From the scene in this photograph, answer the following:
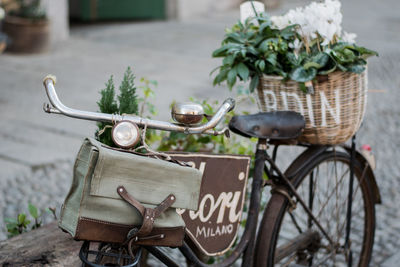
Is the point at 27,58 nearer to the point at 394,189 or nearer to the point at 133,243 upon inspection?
the point at 394,189

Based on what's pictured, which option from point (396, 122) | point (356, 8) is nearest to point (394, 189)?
point (396, 122)

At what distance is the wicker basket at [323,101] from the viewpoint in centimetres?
232

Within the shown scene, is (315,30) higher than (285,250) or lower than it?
higher

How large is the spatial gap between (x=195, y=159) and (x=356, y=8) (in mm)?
14850

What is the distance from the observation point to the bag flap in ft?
4.83

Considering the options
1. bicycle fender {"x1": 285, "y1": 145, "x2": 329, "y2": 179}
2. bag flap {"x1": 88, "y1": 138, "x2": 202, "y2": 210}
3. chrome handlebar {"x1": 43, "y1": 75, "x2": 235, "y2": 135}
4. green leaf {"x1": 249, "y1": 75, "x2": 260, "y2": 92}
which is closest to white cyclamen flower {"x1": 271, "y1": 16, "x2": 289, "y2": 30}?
green leaf {"x1": 249, "y1": 75, "x2": 260, "y2": 92}

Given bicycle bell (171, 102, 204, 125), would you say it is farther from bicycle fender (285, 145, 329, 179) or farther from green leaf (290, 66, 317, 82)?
bicycle fender (285, 145, 329, 179)

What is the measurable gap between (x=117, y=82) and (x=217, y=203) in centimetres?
518

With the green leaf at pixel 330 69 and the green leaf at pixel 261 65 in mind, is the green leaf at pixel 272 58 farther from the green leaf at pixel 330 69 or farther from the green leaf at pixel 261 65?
the green leaf at pixel 330 69

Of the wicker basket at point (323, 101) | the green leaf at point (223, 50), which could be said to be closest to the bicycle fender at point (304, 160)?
the wicker basket at point (323, 101)

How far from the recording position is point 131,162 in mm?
1510

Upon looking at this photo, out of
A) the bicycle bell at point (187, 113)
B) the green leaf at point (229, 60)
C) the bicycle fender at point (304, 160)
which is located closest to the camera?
the bicycle bell at point (187, 113)

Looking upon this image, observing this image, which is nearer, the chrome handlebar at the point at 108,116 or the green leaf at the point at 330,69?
the chrome handlebar at the point at 108,116

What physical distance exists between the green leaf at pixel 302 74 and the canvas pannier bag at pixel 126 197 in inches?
32.4
